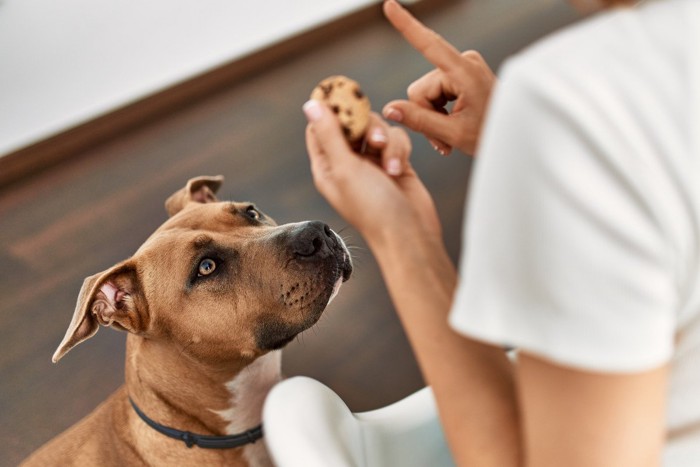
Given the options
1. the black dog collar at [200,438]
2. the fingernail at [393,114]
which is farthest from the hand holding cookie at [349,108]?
the black dog collar at [200,438]

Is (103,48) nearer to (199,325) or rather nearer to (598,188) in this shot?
(199,325)

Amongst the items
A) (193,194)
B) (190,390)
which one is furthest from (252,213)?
(190,390)

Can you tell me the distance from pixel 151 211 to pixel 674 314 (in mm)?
2756

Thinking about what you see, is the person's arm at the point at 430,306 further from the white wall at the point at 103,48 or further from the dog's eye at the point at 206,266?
the white wall at the point at 103,48

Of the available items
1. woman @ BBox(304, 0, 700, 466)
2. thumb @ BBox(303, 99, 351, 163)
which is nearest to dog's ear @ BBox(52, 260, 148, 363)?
thumb @ BBox(303, 99, 351, 163)

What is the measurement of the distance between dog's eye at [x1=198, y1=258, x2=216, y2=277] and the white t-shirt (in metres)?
1.15

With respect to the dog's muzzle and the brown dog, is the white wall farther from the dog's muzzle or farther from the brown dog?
the dog's muzzle

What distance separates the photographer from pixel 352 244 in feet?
9.12

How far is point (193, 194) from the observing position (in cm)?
203

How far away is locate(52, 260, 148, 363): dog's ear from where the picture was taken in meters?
1.52

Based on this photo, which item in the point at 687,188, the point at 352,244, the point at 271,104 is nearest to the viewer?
the point at 687,188

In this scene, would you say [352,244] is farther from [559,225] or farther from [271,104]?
[559,225]

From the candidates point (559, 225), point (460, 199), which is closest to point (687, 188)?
point (559, 225)

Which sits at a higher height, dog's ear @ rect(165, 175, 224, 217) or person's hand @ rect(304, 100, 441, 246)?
person's hand @ rect(304, 100, 441, 246)
